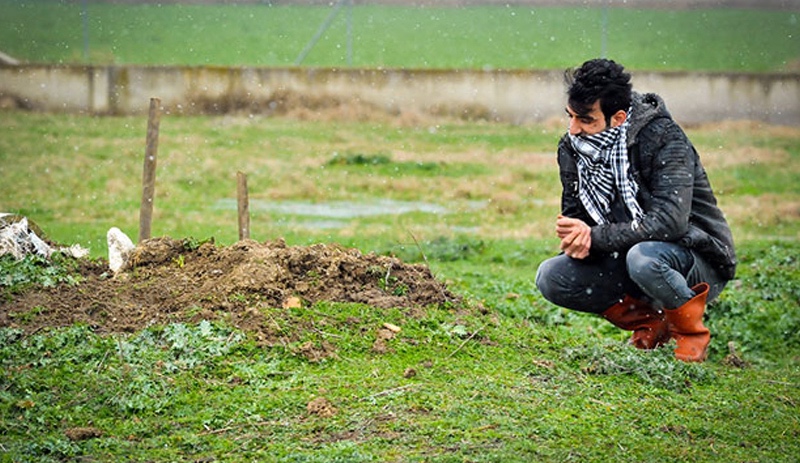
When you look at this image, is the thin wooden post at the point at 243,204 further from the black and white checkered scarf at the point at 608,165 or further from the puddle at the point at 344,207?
the puddle at the point at 344,207

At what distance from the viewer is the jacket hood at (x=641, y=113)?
666cm

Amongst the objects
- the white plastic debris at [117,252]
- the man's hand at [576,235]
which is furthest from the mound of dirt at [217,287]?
the man's hand at [576,235]

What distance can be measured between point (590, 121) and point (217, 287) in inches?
99.8

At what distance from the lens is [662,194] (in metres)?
6.58

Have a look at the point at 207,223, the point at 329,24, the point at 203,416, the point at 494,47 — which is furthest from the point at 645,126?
the point at 494,47

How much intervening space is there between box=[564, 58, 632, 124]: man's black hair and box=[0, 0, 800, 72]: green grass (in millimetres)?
17882

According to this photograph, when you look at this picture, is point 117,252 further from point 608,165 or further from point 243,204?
point 608,165

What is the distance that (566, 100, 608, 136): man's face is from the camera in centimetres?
667

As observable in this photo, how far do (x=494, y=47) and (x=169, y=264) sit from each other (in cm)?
2264

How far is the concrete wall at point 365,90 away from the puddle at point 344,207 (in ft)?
25.1

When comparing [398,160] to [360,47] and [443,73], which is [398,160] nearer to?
[443,73]

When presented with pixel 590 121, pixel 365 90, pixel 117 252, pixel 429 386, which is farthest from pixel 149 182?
pixel 365 90

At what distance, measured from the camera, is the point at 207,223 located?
13641 mm

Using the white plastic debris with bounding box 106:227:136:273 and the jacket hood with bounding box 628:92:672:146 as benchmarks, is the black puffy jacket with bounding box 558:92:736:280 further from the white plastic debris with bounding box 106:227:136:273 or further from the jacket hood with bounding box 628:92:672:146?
the white plastic debris with bounding box 106:227:136:273
